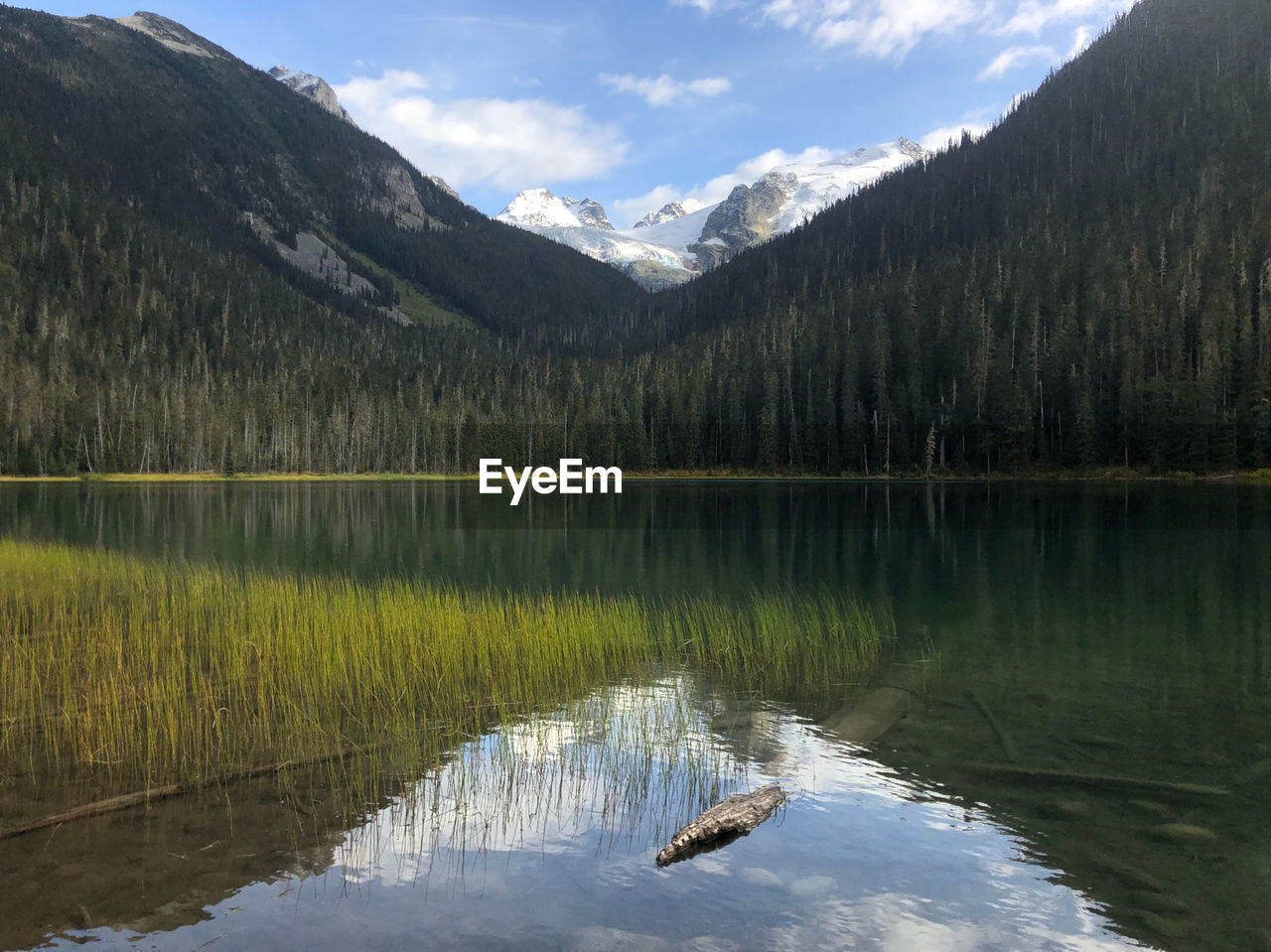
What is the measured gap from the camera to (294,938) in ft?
21.8

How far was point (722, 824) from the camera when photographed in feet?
27.8

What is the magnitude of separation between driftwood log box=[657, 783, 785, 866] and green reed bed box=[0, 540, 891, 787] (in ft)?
15.4

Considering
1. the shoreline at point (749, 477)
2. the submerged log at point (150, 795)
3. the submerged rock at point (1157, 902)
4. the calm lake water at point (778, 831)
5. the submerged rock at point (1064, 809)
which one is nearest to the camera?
the calm lake water at point (778, 831)

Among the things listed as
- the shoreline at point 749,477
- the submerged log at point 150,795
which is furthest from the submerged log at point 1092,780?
the shoreline at point 749,477

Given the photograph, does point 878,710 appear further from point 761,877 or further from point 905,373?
point 905,373

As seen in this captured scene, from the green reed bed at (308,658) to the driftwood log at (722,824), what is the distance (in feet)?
15.4

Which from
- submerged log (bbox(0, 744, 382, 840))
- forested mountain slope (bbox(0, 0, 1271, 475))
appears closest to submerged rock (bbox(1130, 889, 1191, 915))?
submerged log (bbox(0, 744, 382, 840))

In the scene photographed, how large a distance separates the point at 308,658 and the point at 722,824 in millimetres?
9652

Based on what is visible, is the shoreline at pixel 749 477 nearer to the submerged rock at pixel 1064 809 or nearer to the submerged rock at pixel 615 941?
the submerged rock at pixel 1064 809

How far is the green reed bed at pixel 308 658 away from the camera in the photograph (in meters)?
11.1

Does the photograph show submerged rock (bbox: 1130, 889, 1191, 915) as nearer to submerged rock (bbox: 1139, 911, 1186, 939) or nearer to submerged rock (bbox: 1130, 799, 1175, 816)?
submerged rock (bbox: 1139, 911, 1186, 939)

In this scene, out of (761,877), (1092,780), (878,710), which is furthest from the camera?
(878,710)

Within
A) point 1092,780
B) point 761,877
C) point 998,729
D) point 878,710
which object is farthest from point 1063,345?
point 761,877

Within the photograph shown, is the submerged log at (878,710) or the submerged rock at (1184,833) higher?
the submerged log at (878,710)
